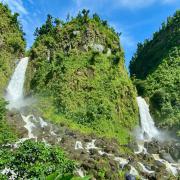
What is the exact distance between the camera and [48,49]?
6725 cm

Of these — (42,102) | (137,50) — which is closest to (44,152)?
(42,102)

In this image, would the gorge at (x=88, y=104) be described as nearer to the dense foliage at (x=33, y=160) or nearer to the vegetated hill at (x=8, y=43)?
the vegetated hill at (x=8, y=43)

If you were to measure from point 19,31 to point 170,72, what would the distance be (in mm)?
29965

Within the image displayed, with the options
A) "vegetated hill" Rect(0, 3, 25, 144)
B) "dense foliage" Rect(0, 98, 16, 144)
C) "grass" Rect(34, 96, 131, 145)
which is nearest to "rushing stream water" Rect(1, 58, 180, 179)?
"dense foliage" Rect(0, 98, 16, 144)

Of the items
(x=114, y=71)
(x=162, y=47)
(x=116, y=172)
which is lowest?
(x=116, y=172)

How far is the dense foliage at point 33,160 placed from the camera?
997 inches

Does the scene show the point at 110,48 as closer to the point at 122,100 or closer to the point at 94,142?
the point at 122,100

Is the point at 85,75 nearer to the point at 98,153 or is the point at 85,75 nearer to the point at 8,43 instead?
the point at 8,43

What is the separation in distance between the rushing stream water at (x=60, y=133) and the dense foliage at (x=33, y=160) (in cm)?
1074

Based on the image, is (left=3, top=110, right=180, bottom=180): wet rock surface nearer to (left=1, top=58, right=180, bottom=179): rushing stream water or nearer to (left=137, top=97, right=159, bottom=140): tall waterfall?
(left=1, top=58, right=180, bottom=179): rushing stream water

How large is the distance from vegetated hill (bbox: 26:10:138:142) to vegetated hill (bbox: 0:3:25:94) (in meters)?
2.65

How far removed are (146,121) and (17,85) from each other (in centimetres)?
2049

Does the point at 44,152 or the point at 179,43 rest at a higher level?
the point at 179,43

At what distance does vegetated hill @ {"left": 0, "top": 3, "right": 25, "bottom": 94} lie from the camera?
2509 inches
